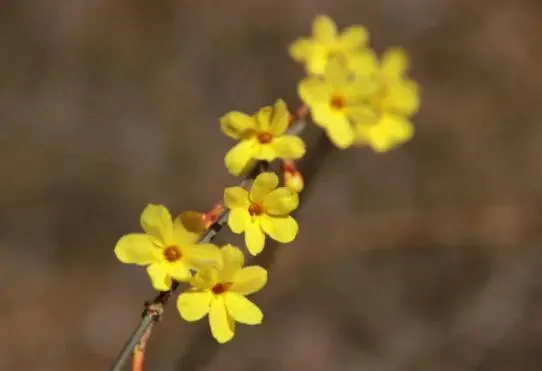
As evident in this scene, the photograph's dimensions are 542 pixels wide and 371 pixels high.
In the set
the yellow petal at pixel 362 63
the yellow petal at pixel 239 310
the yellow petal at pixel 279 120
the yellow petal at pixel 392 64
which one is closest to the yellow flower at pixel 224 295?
the yellow petal at pixel 239 310

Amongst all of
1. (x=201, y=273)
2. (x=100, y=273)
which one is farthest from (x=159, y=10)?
(x=201, y=273)

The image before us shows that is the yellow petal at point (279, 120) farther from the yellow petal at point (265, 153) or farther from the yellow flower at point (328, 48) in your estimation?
the yellow flower at point (328, 48)

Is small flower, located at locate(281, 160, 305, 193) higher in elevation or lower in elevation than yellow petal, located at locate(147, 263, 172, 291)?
higher

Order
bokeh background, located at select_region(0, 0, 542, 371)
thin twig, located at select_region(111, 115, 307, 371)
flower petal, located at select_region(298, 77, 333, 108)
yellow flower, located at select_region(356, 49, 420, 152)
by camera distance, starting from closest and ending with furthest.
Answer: thin twig, located at select_region(111, 115, 307, 371) < flower petal, located at select_region(298, 77, 333, 108) < yellow flower, located at select_region(356, 49, 420, 152) < bokeh background, located at select_region(0, 0, 542, 371)

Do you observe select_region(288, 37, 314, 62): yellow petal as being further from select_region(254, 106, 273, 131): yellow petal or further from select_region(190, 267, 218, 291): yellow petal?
select_region(190, 267, 218, 291): yellow petal

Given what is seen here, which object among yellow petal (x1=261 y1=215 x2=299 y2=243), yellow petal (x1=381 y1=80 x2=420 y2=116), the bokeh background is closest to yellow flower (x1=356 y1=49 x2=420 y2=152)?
yellow petal (x1=381 y1=80 x2=420 y2=116)

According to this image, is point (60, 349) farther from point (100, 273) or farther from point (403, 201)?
point (403, 201)
